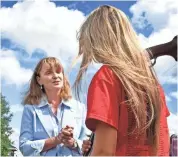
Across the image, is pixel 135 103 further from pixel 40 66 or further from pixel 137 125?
pixel 40 66

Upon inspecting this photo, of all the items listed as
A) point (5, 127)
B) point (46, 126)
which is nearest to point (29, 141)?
point (46, 126)

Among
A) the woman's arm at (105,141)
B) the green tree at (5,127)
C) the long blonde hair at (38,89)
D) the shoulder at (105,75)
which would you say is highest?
the green tree at (5,127)

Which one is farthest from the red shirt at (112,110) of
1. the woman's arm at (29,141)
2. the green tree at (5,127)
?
the green tree at (5,127)

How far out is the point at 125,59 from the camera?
2.17m

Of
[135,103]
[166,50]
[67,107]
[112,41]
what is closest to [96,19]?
[112,41]

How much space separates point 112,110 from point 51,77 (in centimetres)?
164

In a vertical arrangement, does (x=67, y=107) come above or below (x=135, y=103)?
above

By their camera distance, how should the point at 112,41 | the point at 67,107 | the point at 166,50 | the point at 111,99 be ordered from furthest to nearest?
the point at 67,107
the point at 166,50
the point at 112,41
the point at 111,99

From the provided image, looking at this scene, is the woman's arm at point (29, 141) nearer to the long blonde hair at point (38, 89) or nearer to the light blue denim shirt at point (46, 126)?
the light blue denim shirt at point (46, 126)

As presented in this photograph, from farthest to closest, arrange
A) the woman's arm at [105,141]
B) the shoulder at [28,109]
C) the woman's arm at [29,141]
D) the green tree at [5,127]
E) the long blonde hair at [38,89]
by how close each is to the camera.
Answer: the green tree at [5,127], the long blonde hair at [38,89], the shoulder at [28,109], the woman's arm at [29,141], the woman's arm at [105,141]

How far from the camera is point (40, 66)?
3.76 meters

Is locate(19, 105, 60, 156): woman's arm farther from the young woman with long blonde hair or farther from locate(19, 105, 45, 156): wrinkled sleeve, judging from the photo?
the young woman with long blonde hair

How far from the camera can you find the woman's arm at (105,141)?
6.63ft

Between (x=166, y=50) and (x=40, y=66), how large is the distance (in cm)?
105
